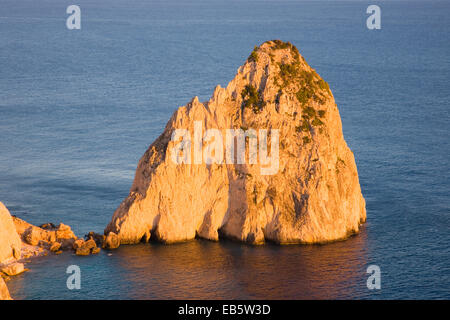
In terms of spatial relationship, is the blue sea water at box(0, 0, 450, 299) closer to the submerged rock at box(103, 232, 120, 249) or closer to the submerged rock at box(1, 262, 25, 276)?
the submerged rock at box(1, 262, 25, 276)

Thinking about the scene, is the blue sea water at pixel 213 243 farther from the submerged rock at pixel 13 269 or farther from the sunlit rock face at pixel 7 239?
the sunlit rock face at pixel 7 239

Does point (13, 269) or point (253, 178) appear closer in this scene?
point (13, 269)

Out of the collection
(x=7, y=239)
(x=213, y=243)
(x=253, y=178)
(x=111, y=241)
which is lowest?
(x=213, y=243)

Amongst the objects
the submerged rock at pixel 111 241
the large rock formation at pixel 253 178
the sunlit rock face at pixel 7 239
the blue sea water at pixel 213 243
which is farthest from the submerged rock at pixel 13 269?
the large rock formation at pixel 253 178

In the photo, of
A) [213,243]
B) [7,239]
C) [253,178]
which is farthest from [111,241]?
[253,178]

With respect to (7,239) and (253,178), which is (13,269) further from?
(253,178)
